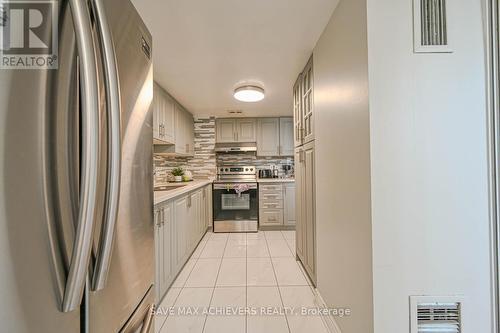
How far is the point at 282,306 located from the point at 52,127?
2.00m

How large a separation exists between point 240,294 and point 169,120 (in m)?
2.37

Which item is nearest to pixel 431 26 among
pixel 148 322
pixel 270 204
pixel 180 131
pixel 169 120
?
pixel 148 322

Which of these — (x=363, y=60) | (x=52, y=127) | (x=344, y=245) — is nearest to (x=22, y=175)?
(x=52, y=127)

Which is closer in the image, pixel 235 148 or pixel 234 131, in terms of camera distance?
pixel 235 148

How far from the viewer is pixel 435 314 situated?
1052mm

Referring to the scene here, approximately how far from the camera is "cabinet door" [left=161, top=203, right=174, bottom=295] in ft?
6.52

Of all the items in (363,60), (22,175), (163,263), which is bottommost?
(163,263)

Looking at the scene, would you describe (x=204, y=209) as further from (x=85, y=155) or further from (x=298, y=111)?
(x=85, y=155)

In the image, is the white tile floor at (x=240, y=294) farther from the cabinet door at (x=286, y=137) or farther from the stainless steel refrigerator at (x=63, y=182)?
the cabinet door at (x=286, y=137)

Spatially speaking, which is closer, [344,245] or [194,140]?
[344,245]

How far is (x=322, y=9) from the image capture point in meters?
1.45

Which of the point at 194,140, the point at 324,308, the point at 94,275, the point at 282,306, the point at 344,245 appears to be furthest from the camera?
the point at 194,140

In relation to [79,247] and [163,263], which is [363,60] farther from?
[163,263]

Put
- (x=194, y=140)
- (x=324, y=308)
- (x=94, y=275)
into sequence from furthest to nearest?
(x=194, y=140), (x=324, y=308), (x=94, y=275)
